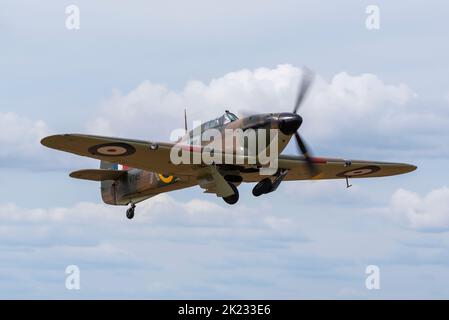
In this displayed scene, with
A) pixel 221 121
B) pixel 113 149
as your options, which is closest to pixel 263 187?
pixel 221 121

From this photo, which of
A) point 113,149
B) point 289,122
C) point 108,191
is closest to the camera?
point 289,122

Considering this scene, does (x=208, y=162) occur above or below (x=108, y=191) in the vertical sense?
below

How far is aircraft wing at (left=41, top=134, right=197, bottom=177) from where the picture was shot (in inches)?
857

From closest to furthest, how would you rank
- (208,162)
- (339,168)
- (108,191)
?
(208,162)
(339,168)
(108,191)

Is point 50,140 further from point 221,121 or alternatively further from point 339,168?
point 339,168

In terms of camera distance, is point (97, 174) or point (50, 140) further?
point (97, 174)

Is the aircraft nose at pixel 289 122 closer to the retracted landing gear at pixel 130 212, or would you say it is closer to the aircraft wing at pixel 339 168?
the aircraft wing at pixel 339 168

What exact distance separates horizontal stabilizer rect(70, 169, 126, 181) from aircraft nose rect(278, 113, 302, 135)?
734 cm

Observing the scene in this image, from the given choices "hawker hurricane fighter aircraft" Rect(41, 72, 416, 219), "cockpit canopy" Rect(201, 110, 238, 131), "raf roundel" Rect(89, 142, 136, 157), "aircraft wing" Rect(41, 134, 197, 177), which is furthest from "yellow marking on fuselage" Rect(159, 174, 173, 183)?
"raf roundel" Rect(89, 142, 136, 157)

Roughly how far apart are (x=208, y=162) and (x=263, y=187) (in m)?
1.72

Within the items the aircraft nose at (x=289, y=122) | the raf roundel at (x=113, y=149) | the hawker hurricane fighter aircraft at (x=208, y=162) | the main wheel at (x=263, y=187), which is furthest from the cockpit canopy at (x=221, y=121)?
the raf roundel at (x=113, y=149)

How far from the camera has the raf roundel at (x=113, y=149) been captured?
74.2ft

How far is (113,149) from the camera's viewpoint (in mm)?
22875

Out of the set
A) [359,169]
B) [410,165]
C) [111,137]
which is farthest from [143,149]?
[410,165]
